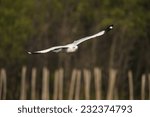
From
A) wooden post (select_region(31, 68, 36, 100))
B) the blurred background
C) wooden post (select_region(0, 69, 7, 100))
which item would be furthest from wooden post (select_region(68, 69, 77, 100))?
wooden post (select_region(0, 69, 7, 100))

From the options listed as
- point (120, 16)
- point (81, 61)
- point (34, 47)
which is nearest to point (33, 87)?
point (34, 47)

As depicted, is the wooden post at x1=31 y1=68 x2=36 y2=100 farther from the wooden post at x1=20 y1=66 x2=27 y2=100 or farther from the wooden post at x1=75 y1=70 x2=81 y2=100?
the wooden post at x1=75 y1=70 x2=81 y2=100

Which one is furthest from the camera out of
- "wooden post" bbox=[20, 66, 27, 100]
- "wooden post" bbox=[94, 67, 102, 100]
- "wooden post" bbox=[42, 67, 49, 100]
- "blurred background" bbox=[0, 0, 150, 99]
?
"blurred background" bbox=[0, 0, 150, 99]

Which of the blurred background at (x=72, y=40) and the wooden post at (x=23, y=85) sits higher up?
the blurred background at (x=72, y=40)

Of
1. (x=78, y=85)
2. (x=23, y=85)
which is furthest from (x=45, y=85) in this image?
(x=23, y=85)

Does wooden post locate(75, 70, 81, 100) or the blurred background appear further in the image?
the blurred background

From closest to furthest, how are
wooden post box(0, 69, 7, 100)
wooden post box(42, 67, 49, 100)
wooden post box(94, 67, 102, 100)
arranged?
wooden post box(42, 67, 49, 100) → wooden post box(94, 67, 102, 100) → wooden post box(0, 69, 7, 100)

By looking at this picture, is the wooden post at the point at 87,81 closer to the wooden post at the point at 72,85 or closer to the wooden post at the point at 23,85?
the wooden post at the point at 72,85

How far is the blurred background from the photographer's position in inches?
302

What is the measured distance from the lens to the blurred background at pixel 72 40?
768 cm

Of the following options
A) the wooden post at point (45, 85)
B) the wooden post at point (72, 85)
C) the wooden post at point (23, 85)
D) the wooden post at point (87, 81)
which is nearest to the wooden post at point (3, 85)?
the wooden post at point (23, 85)

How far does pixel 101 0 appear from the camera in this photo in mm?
8203

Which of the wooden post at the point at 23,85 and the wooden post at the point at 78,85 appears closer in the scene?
the wooden post at the point at 78,85

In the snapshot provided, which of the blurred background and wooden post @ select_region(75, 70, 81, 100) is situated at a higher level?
the blurred background
